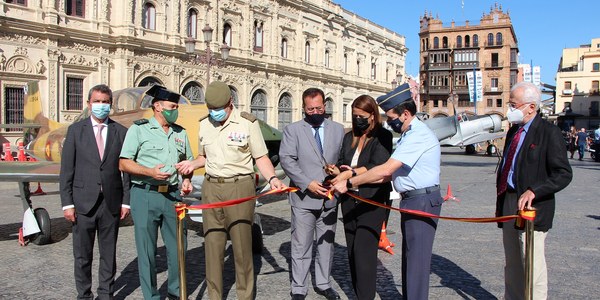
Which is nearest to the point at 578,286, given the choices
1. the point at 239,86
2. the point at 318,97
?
the point at 318,97

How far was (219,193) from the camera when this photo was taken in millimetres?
4555

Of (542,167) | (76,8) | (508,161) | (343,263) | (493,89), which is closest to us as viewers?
(542,167)

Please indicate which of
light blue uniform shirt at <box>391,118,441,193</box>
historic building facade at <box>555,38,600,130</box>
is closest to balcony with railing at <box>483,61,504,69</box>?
historic building facade at <box>555,38,600,130</box>

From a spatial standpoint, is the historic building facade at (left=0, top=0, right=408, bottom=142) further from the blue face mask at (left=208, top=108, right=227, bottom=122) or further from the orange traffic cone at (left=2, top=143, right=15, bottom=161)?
the blue face mask at (left=208, top=108, right=227, bottom=122)

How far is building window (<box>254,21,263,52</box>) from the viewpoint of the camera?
37.0 metres

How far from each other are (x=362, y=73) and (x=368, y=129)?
163ft

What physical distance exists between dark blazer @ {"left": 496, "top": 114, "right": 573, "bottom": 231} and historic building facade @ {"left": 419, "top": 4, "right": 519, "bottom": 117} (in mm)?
72111

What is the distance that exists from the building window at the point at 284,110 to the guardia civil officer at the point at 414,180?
3566cm

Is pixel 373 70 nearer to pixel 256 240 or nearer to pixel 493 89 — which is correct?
pixel 493 89

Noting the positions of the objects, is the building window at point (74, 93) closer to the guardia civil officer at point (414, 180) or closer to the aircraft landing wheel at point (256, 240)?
the aircraft landing wheel at point (256, 240)

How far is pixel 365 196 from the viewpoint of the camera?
4633 mm

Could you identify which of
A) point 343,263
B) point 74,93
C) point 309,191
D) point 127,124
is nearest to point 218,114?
point 309,191

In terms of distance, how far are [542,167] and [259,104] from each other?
114 feet

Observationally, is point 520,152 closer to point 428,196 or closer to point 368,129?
point 428,196
